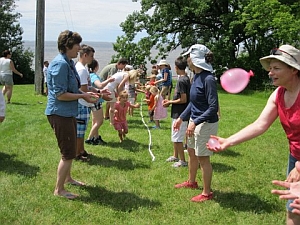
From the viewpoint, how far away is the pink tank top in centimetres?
269

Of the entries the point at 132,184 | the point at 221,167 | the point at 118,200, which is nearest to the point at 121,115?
the point at 221,167

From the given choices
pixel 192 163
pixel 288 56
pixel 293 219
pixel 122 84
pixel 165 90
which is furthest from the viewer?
pixel 165 90

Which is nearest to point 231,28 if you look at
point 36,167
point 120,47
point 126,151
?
point 120,47

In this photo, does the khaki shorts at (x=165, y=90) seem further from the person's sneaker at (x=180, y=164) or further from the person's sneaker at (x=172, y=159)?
the person's sneaker at (x=180, y=164)

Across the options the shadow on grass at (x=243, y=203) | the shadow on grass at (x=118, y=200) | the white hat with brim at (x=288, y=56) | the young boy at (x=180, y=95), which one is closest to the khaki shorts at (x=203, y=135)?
the shadow on grass at (x=243, y=203)

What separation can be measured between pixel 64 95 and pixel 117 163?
2.22m

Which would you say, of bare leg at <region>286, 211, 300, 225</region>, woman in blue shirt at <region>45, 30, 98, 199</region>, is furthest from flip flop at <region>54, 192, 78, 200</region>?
bare leg at <region>286, 211, 300, 225</region>

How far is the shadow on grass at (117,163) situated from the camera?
593cm

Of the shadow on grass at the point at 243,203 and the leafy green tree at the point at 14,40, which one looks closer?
the shadow on grass at the point at 243,203

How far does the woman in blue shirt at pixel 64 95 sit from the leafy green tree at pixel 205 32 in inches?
733

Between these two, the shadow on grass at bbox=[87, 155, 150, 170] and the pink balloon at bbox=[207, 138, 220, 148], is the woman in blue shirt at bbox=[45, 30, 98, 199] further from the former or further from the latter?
the pink balloon at bbox=[207, 138, 220, 148]

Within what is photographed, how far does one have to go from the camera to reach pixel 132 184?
512 cm

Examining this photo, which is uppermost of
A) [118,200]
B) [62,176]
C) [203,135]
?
[203,135]

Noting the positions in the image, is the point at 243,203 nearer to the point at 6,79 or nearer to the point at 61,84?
the point at 61,84
